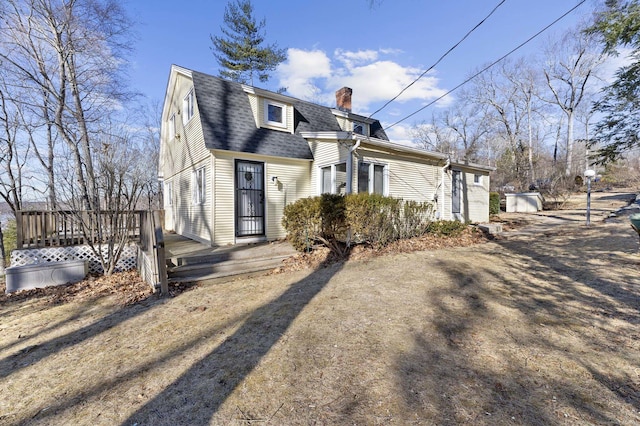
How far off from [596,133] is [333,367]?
40.9 ft

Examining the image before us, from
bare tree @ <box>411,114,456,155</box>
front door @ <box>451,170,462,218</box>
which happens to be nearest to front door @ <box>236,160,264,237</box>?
front door @ <box>451,170,462,218</box>

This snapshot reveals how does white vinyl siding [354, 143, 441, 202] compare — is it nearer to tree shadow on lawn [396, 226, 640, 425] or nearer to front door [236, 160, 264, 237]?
front door [236, 160, 264, 237]

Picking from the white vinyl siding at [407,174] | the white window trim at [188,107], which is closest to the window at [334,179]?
the white vinyl siding at [407,174]

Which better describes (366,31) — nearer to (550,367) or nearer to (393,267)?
(393,267)

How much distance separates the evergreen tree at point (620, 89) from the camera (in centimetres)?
661

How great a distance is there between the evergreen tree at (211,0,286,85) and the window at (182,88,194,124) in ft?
36.4

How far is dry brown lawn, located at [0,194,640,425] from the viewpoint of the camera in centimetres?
216

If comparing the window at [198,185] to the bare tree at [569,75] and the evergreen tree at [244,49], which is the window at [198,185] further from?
the bare tree at [569,75]

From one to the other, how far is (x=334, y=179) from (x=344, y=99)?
6.57 metres

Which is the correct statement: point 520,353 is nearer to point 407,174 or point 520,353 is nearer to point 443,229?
point 443,229

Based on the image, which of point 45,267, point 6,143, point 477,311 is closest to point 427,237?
point 477,311

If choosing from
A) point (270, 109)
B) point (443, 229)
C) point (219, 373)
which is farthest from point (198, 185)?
point (443, 229)

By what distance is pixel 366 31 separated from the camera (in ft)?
25.8

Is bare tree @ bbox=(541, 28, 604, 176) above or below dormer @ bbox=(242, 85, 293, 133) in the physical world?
above
